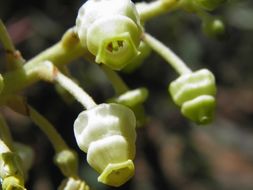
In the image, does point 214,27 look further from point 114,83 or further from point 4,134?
point 4,134

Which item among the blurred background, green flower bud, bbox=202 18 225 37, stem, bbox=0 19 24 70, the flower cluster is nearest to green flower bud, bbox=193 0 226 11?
the flower cluster

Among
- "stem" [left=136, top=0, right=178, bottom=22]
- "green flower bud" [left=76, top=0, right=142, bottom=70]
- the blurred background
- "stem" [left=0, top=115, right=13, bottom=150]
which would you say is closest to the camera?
"green flower bud" [left=76, top=0, right=142, bottom=70]

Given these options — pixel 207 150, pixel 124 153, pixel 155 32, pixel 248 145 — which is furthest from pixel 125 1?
pixel 207 150

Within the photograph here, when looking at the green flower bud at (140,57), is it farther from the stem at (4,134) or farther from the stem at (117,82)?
the stem at (4,134)

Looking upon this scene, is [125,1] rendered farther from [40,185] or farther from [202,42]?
[202,42]

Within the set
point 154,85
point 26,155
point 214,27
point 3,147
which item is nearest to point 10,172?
point 3,147

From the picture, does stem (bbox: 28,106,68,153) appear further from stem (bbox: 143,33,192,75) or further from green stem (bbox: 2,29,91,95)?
stem (bbox: 143,33,192,75)
